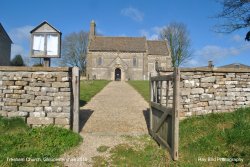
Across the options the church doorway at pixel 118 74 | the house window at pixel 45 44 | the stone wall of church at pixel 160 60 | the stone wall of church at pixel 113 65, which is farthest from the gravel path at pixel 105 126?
the stone wall of church at pixel 160 60

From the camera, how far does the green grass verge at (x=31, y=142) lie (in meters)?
4.88

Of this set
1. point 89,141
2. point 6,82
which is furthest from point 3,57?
point 89,141

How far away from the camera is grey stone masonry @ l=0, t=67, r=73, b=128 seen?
6867 mm

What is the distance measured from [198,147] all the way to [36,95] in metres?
4.89

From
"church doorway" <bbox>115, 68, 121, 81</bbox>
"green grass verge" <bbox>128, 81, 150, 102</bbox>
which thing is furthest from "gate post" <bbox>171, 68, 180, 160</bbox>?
"church doorway" <bbox>115, 68, 121, 81</bbox>

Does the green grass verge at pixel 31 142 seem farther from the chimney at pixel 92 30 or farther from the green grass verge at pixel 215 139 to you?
the chimney at pixel 92 30

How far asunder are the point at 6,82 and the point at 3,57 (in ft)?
91.6

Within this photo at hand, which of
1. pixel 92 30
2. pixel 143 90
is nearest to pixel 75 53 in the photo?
pixel 92 30

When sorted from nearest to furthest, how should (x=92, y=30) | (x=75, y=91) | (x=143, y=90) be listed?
1. (x=75, y=91)
2. (x=143, y=90)
3. (x=92, y=30)

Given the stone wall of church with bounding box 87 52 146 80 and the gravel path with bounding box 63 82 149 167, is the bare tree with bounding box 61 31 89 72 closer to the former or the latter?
the stone wall of church with bounding box 87 52 146 80

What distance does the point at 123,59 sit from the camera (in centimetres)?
4941

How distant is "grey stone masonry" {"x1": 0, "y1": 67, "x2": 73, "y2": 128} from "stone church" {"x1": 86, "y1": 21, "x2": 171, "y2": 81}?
4100cm

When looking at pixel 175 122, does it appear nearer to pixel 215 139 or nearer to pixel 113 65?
pixel 215 139

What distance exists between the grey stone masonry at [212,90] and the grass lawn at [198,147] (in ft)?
2.69
